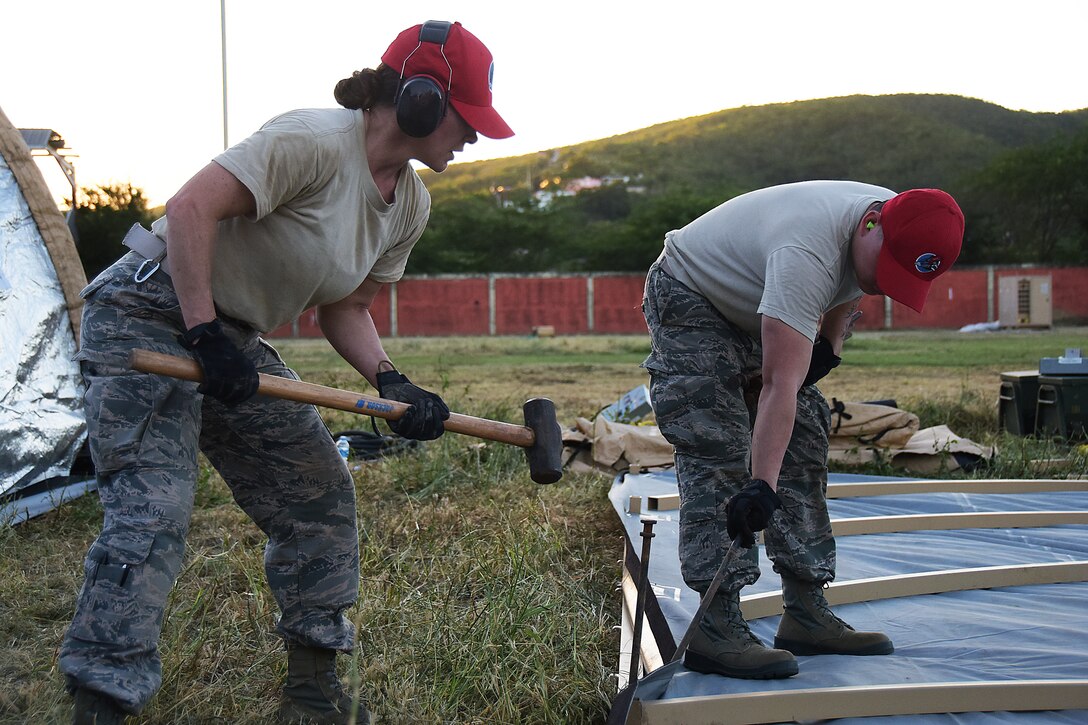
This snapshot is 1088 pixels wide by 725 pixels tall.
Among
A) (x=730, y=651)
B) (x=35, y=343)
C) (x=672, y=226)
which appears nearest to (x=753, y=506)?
(x=730, y=651)

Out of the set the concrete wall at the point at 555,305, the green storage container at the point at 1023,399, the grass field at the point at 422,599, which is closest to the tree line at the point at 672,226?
the concrete wall at the point at 555,305

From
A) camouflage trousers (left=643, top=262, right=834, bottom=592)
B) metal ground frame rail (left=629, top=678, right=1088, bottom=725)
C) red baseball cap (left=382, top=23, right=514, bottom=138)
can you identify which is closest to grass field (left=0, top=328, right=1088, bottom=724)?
metal ground frame rail (left=629, top=678, right=1088, bottom=725)

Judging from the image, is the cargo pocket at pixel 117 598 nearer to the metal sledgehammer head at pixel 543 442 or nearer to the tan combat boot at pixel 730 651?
the metal sledgehammer head at pixel 543 442

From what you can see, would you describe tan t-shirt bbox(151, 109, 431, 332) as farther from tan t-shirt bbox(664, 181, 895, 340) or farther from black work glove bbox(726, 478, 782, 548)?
black work glove bbox(726, 478, 782, 548)

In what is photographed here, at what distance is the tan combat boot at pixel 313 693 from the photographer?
2.69 m

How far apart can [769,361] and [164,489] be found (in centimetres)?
153

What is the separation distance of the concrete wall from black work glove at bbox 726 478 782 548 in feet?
117

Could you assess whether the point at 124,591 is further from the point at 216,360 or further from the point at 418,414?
the point at 418,414

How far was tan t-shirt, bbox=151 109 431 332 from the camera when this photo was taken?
2.37 meters

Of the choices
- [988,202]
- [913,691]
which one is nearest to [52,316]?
[913,691]

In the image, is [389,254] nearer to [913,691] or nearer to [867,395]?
[913,691]

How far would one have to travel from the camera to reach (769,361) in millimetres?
2584

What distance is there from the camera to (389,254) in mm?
2977

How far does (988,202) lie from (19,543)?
63.9m
